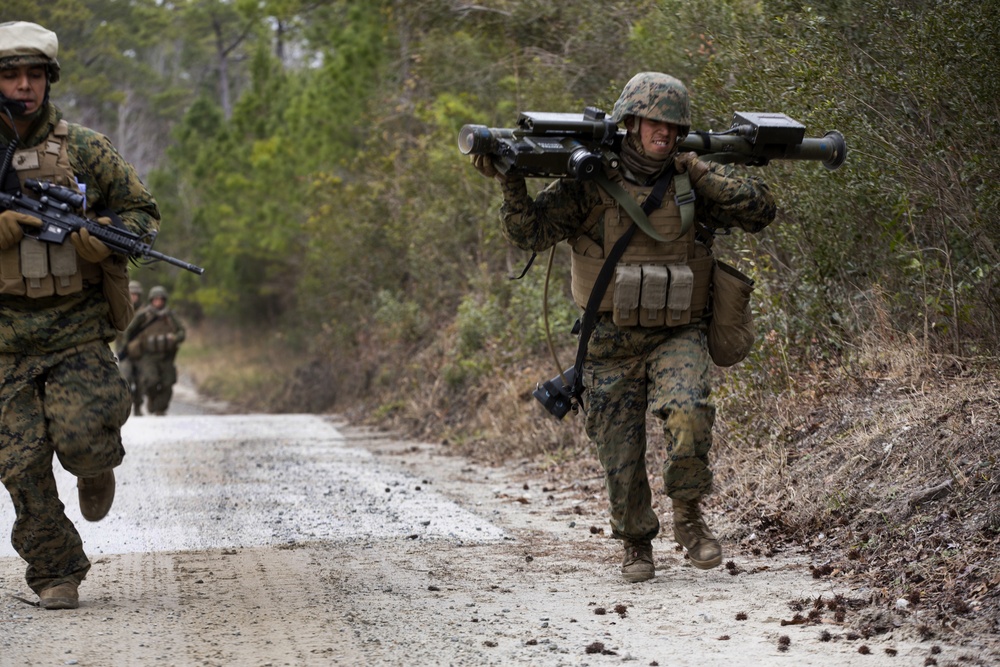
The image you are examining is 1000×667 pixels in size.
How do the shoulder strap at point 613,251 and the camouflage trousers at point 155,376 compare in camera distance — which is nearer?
the shoulder strap at point 613,251

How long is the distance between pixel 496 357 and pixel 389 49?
1268 cm

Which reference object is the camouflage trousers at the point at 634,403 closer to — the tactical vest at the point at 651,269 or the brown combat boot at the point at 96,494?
the tactical vest at the point at 651,269

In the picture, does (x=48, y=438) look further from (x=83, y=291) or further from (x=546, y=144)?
(x=546, y=144)

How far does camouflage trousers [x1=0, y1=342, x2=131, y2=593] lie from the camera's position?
5.36m

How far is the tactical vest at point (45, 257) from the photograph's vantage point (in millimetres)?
5297

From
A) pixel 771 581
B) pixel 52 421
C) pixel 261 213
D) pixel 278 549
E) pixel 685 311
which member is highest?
pixel 685 311

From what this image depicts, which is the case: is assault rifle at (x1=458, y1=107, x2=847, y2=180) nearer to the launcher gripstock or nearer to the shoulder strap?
the launcher gripstock

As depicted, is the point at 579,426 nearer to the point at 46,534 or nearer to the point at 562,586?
the point at 562,586

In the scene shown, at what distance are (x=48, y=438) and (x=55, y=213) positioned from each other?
97 centimetres

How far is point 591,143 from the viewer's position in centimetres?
560

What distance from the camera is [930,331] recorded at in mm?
7016

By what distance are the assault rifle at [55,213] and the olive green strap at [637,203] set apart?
1.99 m

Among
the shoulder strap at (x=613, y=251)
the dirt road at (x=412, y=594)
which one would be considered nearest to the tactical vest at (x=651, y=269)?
the shoulder strap at (x=613, y=251)

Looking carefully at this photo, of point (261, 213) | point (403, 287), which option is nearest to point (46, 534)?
point (403, 287)
